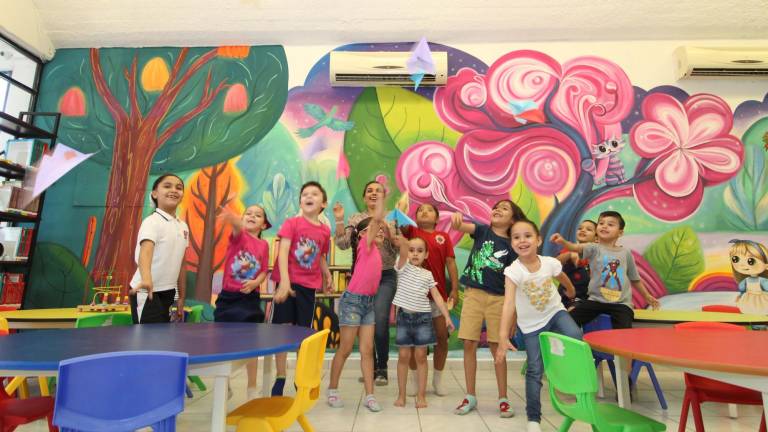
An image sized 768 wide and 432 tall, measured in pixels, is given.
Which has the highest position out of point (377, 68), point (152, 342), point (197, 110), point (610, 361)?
point (377, 68)

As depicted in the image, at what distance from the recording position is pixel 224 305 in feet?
8.68

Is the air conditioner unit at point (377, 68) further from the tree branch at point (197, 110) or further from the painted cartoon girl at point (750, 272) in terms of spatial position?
the painted cartoon girl at point (750, 272)

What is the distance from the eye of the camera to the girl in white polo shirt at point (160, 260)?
2396 mm

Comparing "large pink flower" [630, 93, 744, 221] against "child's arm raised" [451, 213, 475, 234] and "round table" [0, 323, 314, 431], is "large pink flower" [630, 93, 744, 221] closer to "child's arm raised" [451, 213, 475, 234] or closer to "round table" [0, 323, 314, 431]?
"child's arm raised" [451, 213, 475, 234]

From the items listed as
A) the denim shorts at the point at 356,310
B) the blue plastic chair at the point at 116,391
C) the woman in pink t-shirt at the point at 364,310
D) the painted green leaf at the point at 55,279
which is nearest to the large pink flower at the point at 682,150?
the woman in pink t-shirt at the point at 364,310

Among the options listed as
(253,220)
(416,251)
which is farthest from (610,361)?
(253,220)

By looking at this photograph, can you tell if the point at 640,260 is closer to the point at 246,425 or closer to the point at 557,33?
the point at 557,33

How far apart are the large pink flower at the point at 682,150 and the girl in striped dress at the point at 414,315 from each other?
2720 mm

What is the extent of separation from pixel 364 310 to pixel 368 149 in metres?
2.10

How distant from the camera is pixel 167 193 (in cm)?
264

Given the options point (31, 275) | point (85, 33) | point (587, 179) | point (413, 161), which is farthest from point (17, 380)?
point (587, 179)

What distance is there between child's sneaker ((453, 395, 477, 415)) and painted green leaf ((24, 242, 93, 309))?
12.2 feet

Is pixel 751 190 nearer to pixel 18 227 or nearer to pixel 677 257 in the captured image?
pixel 677 257

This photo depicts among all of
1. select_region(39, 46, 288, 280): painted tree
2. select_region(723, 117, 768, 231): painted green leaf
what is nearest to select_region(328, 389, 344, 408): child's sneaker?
select_region(39, 46, 288, 280): painted tree
